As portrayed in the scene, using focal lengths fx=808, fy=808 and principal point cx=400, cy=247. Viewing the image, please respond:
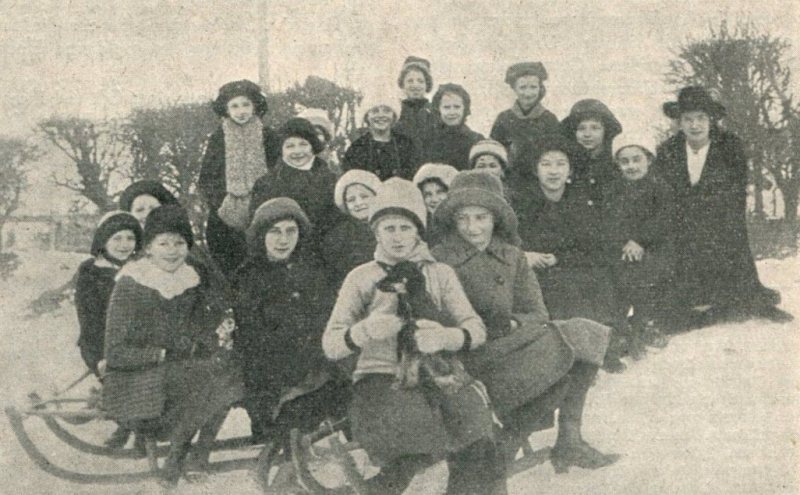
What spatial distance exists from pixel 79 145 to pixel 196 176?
25.7 inches

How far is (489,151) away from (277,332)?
1290 millimetres

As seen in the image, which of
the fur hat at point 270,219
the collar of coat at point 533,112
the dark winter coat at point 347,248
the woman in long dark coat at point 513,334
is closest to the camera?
the woman in long dark coat at point 513,334

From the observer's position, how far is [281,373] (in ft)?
9.13

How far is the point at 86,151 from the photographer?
394cm

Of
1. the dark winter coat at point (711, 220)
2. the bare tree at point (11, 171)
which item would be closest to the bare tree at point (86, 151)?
the bare tree at point (11, 171)

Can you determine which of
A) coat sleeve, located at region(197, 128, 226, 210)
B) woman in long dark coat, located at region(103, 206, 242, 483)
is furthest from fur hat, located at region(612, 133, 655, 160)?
woman in long dark coat, located at region(103, 206, 242, 483)

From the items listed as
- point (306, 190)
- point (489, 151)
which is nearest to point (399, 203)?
point (306, 190)

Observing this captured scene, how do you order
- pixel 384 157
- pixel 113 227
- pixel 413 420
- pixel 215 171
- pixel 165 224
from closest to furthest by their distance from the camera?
pixel 413 420
pixel 165 224
pixel 113 227
pixel 215 171
pixel 384 157

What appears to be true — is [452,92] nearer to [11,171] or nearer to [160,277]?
[160,277]

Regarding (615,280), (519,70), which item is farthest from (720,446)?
(519,70)

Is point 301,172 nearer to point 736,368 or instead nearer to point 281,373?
point 281,373

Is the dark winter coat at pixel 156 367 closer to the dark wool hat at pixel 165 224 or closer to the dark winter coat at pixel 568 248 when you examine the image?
the dark wool hat at pixel 165 224

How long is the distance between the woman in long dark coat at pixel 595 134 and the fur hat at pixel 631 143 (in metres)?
0.03

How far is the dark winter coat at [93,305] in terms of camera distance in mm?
3088
